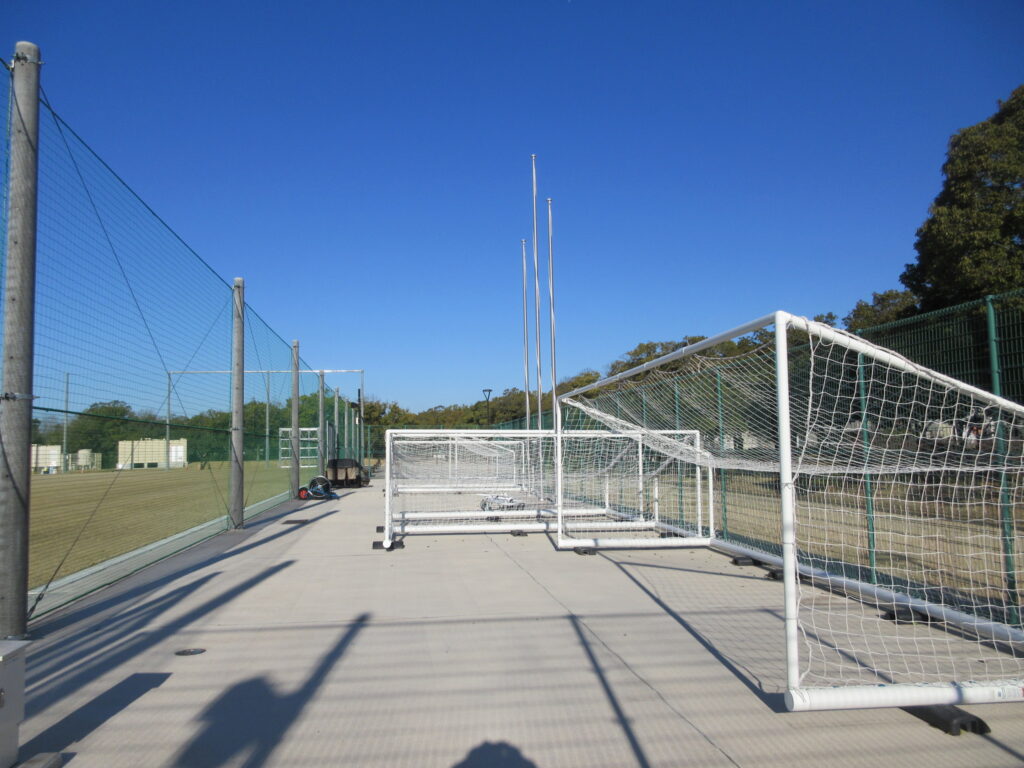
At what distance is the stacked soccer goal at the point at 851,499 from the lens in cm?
371

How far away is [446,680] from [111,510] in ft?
30.4

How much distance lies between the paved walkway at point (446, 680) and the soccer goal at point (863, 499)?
287 mm

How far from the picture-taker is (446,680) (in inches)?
153

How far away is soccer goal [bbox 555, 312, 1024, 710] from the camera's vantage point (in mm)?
3682

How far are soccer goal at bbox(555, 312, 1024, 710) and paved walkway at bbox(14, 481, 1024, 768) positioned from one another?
287 mm

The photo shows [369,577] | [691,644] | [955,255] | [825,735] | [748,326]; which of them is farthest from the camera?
[955,255]

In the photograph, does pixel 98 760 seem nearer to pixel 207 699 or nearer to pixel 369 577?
pixel 207 699

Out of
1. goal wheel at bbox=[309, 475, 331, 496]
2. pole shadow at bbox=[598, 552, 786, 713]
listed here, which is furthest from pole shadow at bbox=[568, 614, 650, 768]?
goal wheel at bbox=[309, 475, 331, 496]

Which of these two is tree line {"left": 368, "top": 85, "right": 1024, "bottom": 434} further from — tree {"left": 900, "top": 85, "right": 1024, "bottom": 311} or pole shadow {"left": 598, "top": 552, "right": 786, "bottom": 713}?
pole shadow {"left": 598, "top": 552, "right": 786, "bottom": 713}

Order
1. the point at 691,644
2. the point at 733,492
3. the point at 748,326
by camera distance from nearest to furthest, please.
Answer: the point at 748,326, the point at 691,644, the point at 733,492

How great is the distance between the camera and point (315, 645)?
4.58 m

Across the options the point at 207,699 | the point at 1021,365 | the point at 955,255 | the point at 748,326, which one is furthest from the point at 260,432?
the point at 955,255

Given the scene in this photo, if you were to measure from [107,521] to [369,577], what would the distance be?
5.26 m

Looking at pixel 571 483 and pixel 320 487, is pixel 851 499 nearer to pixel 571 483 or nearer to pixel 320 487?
pixel 571 483
